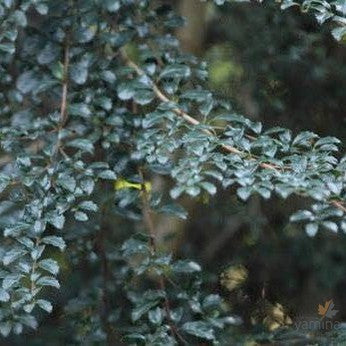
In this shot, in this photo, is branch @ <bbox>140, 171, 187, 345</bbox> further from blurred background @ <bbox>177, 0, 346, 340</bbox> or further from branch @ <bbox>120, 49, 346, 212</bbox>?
blurred background @ <bbox>177, 0, 346, 340</bbox>

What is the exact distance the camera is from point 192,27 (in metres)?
1.81

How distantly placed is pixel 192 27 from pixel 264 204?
477 millimetres

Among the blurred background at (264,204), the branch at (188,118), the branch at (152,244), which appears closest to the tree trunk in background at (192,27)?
the blurred background at (264,204)

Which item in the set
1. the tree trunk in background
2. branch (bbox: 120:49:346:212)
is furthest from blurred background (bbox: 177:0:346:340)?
branch (bbox: 120:49:346:212)

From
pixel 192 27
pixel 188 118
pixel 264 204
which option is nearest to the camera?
pixel 188 118

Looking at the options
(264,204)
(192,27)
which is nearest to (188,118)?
(192,27)

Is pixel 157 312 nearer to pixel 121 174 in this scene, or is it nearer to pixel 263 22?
pixel 121 174

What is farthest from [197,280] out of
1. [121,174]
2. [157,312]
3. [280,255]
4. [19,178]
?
[280,255]

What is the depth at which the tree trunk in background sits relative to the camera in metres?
1.81

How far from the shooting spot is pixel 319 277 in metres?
1.96

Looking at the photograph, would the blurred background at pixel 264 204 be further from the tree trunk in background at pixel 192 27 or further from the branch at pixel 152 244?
the branch at pixel 152 244

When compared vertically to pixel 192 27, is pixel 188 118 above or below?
above

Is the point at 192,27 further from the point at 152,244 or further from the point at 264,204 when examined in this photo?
the point at 152,244

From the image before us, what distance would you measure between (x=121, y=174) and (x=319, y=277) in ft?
2.76
